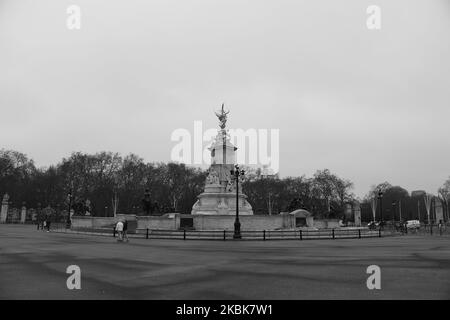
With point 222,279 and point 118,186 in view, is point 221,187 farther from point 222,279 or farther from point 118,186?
point 118,186

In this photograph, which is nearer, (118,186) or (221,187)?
(221,187)

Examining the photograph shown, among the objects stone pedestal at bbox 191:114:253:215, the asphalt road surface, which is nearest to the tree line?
stone pedestal at bbox 191:114:253:215

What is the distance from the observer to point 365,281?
→ 10.6 meters

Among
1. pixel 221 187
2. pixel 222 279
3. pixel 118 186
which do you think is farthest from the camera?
pixel 118 186

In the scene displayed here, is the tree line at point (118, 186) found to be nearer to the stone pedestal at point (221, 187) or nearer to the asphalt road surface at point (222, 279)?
the stone pedestal at point (221, 187)

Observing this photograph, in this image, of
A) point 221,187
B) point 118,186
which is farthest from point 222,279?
point 118,186

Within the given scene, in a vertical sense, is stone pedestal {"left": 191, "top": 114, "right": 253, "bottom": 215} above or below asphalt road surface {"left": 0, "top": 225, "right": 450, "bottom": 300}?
above

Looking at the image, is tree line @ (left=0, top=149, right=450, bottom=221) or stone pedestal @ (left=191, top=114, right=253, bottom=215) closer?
stone pedestal @ (left=191, top=114, right=253, bottom=215)

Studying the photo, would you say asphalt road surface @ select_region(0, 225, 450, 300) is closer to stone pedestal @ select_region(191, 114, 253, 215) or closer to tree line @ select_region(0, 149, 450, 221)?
stone pedestal @ select_region(191, 114, 253, 215)

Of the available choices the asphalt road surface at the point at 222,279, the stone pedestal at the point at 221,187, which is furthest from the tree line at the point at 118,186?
the asphalt road surface at the point at 222,279

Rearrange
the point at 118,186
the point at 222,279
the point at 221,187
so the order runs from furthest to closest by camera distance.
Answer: the point at 118,186
the point at 221,187
the point at 222,279
